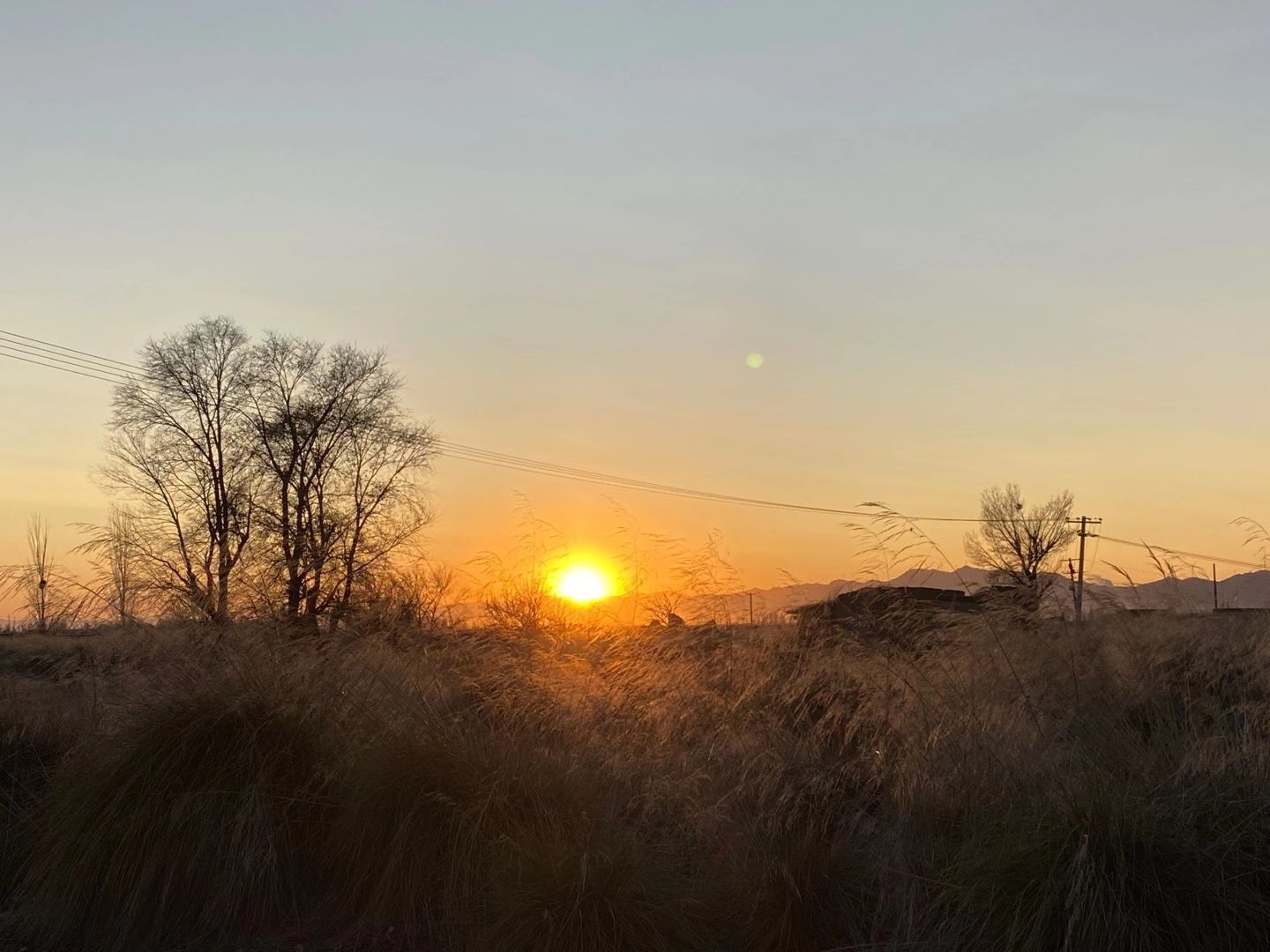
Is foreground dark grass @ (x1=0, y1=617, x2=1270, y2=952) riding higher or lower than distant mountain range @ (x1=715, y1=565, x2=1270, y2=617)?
lower

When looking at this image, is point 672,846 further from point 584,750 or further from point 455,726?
point 455,726

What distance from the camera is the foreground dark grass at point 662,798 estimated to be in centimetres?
429

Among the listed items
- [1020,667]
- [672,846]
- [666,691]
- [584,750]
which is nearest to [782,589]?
[666,691]

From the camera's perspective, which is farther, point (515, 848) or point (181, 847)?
point (181, 847)

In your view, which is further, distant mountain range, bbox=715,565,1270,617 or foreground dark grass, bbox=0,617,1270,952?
distant mountain range, bbox=715,565,1270,617

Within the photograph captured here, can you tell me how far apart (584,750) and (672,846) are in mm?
1026

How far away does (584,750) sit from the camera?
6078mm

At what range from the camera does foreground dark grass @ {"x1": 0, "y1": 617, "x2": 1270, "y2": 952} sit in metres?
4.29

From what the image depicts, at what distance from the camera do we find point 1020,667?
21.2ft

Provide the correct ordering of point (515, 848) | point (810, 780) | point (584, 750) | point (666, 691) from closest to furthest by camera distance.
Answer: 1. point (515, 848)
2. point (810, 780)
3. point (584, 750)
4. point (666, 691)

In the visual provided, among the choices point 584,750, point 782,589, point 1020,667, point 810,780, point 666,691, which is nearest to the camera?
point 810,780

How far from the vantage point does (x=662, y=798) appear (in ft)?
18.5

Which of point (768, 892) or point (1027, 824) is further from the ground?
point (1027, 824)

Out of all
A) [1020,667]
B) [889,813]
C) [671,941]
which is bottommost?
[671,941]
